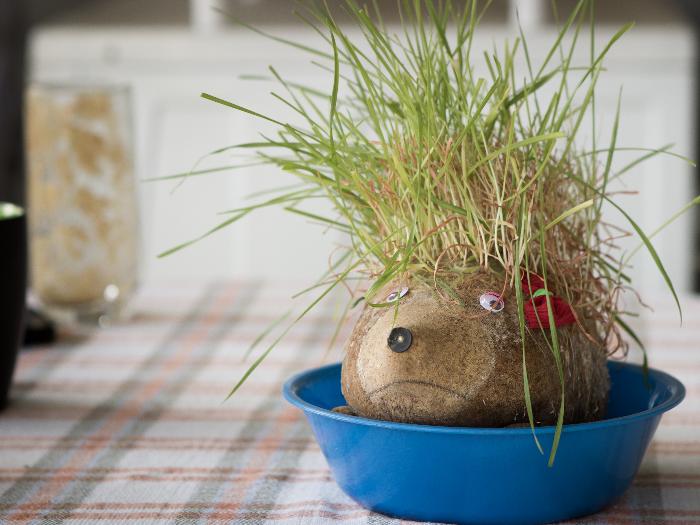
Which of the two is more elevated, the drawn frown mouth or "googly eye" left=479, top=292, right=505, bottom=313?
"googly eye" left=479, top=292, right=505, bottom=313

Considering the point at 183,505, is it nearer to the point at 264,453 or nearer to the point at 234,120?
the point at 264,453

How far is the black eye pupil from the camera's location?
1.53 ft

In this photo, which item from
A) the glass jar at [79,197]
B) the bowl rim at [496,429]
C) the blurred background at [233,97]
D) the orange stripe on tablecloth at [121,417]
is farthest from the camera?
the blurred background at [233,97]

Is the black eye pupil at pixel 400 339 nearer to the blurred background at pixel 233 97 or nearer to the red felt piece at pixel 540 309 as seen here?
the red felt piece at pixel 540 309

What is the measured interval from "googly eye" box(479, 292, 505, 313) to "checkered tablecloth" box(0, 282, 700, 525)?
111mm

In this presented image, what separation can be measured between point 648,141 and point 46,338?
59.6 inches

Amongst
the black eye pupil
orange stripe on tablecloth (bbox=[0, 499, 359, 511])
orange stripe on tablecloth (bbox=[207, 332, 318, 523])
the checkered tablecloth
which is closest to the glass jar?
the checkered tablecloth

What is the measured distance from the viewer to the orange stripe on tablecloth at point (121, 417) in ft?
1.85

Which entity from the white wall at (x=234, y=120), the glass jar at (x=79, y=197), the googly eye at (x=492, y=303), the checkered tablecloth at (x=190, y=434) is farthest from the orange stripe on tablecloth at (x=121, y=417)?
the white wall at (x=234, y=120)

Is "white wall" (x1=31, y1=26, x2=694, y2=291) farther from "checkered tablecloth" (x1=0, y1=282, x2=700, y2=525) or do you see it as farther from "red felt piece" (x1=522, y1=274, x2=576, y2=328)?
"red felt piece" (x1=522, y1=274, x2=576, y2=328)

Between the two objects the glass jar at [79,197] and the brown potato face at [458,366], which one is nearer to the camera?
the brown potato face at [458,366]

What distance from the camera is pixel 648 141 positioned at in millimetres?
2127

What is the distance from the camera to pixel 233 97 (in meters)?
2.12

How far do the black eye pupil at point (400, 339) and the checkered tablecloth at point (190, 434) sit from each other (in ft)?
0.28
